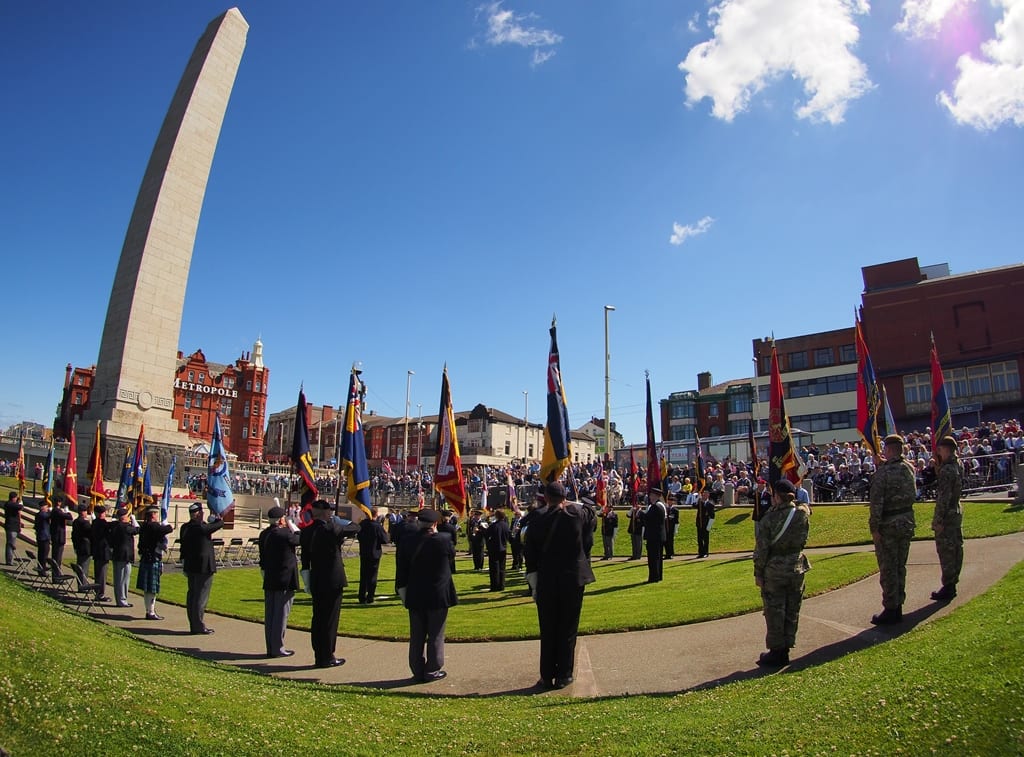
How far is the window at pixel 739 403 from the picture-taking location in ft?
257

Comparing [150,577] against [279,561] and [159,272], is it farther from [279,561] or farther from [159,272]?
[159,272]

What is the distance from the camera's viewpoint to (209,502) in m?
21.3

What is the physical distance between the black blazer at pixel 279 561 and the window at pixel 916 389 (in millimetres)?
57171

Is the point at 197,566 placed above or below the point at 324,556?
below

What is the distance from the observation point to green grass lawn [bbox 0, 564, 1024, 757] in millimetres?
4426

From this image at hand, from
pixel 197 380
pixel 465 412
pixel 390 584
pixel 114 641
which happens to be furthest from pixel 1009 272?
pixel 197 380

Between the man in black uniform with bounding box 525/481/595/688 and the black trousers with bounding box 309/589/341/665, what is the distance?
9.94ft

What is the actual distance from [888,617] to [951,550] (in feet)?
4.48

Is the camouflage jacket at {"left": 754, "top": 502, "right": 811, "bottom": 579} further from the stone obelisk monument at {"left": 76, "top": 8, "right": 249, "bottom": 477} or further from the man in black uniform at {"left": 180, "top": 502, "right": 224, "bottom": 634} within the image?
the stone obelisk monument at {"left": 76, "top": 8, "right": 249, "bottom": 477}

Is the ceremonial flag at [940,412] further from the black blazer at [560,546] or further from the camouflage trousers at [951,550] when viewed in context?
the black blazer at [560,546]

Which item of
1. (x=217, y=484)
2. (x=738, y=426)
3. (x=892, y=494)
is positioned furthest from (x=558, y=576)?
(x=738, y=426)

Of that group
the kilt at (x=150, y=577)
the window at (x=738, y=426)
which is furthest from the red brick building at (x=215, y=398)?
the kilt at (x=150, y=577)

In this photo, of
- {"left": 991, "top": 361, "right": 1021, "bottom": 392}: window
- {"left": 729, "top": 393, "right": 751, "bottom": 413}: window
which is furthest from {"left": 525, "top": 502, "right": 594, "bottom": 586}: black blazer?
{"left": 729, "top": 393, "right": 751, "bottom": 413}: window

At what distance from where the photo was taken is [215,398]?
3844 inches
